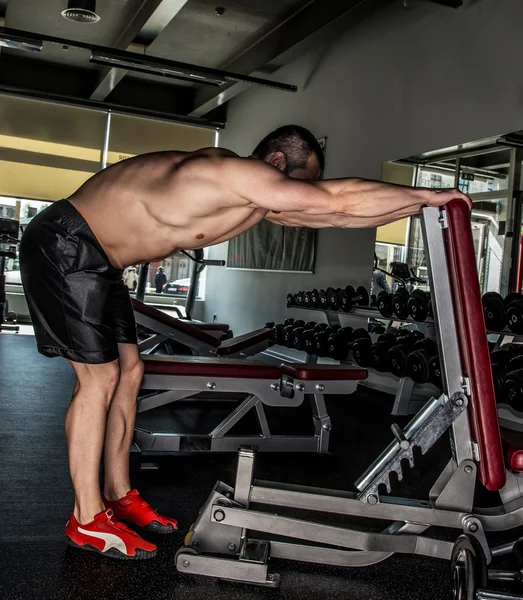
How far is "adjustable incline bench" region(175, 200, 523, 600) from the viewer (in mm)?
1514

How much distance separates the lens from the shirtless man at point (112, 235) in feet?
5.05

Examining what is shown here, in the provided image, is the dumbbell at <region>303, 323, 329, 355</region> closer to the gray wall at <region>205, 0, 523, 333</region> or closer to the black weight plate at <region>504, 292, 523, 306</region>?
the gray wall at <region>205, 0, 523, 333</region>

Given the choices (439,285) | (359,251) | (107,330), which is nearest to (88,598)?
(107,330)

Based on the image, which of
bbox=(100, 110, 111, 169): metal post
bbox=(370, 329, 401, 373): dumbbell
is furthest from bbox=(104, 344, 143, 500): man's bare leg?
bbox=(100, 110, 111, 169): metal post

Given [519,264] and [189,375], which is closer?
[189,375]

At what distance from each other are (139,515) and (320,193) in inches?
40.3

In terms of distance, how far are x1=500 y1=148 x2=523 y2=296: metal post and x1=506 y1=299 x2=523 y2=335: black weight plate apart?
78 centimetres

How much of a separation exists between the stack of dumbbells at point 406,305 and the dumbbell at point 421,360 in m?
0.19

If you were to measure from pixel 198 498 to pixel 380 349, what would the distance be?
7.02ft

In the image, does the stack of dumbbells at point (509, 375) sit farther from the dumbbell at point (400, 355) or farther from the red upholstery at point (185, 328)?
the red upholstery at point (185, 328)

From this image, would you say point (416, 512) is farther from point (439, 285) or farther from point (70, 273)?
point (70, 273)

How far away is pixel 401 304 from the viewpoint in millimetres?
3963

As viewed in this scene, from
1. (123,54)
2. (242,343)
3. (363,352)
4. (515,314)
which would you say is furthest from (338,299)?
(123,54)

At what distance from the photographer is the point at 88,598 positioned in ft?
4.60
